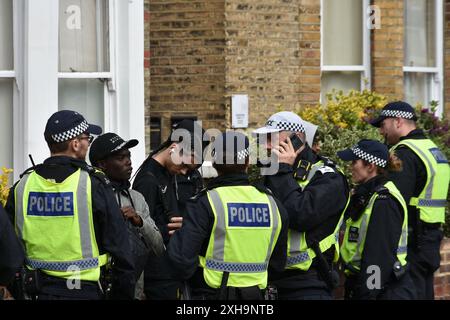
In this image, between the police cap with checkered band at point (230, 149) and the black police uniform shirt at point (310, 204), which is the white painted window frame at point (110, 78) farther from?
the police cap with checkered band at point (230, 149)

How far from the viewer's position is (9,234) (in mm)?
6121

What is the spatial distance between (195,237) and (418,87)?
666 centimetres

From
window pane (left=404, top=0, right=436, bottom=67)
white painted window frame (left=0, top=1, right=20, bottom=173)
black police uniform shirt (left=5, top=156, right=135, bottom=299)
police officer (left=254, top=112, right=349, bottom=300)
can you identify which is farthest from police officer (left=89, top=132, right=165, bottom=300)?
window pane (left=404, top=0, right=436, bottom=67)

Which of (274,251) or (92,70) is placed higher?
(92,70)

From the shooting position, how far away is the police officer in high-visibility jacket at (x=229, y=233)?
648cm

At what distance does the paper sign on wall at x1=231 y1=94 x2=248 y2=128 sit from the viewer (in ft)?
35.1

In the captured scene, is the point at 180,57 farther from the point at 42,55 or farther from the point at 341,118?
the point at 42,55

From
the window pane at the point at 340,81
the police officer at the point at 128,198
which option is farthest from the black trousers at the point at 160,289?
the window pane at the point at 340,81

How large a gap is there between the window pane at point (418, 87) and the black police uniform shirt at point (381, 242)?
502cm

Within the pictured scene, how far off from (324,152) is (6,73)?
3.01 metres

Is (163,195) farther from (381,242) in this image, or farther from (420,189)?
(420,189)

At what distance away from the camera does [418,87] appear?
41.1 ft

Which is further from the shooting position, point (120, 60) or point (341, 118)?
point (341, 118)

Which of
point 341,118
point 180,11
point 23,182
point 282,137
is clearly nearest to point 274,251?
point 282,137
